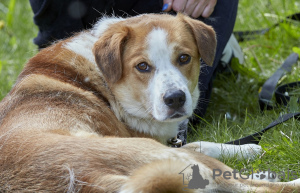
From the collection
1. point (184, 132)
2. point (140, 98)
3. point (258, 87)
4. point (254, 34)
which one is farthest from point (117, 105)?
point (254, 34)

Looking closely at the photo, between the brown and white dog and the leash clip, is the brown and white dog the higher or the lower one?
the higher one

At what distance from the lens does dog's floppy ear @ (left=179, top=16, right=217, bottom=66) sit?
10.3 feet

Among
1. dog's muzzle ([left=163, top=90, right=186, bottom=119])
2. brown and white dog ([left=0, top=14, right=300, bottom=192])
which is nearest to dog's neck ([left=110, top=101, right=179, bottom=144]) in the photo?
brown and white dog ([left=0, top=14, right=300, bottom=192])

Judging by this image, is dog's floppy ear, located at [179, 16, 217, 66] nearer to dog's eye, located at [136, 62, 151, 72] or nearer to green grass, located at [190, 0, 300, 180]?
dog's eye, located at [136, 62, 151, 72]

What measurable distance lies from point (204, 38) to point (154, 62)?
486 mm

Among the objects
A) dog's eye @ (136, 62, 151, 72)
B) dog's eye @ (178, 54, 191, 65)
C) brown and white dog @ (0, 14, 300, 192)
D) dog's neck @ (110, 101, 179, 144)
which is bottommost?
dog's neck @ (110, 101, 179, 144)

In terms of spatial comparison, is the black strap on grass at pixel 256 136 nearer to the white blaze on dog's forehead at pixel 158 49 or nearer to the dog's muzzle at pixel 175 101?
the dog's muzzle at pixel 175 101

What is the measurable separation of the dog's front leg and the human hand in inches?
50.4

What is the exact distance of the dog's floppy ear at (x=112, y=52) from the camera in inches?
117

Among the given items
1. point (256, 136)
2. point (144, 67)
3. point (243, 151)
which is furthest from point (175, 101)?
point (256, 136)

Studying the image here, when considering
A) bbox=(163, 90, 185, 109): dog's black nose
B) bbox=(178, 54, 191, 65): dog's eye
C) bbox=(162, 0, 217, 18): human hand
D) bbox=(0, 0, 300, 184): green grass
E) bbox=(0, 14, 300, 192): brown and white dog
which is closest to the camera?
bbox=(0, 14, 300, 192): brown and white dog

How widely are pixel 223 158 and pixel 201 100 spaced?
37.2 inches

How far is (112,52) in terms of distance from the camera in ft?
9.77

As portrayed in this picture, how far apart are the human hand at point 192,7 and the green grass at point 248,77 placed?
81 cm
